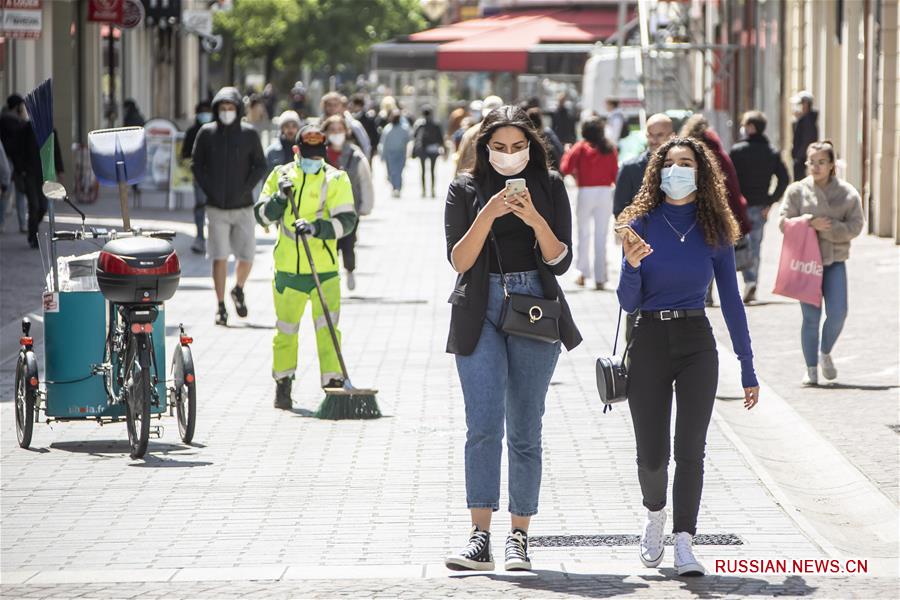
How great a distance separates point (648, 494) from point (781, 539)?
31.7 inches

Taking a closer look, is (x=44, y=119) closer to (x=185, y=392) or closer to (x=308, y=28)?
(x=185, y=392)

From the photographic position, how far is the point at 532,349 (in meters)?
7.06

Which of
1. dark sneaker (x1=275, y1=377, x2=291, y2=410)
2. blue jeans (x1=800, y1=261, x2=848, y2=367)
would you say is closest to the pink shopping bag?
blue jeans (x1=800, y1=261, x2=848, y2=367)

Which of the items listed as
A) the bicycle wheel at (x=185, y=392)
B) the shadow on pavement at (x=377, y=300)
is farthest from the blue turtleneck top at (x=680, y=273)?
the shadow on pavement at (x=377, y=300)

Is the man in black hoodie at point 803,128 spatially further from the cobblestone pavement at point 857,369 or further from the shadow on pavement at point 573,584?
the shadow on pavement at point 573,584

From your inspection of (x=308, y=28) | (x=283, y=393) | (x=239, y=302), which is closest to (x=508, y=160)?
(x=283, y=393)

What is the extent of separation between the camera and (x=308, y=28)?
68312 millimetres

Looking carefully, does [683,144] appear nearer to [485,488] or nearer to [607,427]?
[485,488]

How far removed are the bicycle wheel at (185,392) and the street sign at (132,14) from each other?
2293 cm

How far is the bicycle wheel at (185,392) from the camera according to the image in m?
9.78

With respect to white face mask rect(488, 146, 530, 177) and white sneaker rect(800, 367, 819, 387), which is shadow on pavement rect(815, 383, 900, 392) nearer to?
white sneaker rect(800, 367, 819, 387)

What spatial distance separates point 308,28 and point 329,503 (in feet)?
200

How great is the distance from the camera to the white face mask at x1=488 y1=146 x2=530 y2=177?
6.95 metres

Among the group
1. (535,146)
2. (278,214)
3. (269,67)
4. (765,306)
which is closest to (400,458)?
(278,214)
